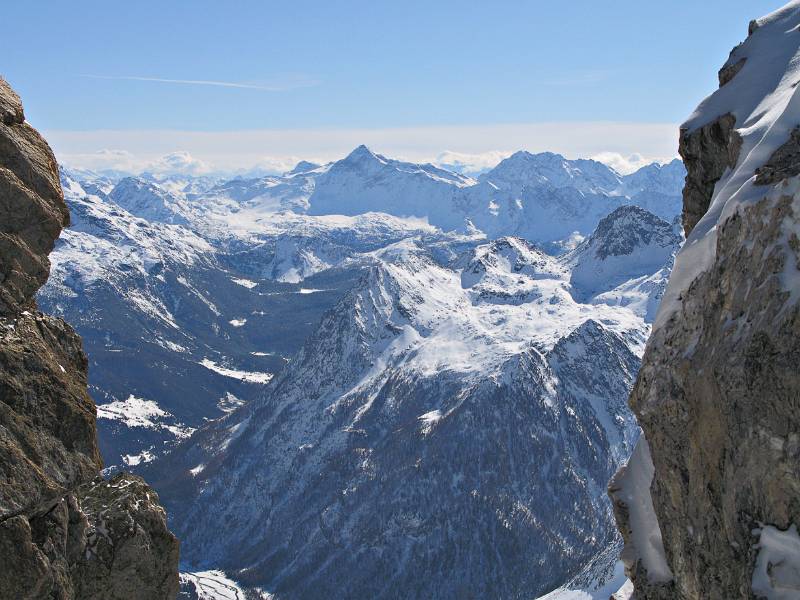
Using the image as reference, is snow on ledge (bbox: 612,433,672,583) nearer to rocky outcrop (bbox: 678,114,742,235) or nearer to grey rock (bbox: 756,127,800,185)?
grey rock (bbox: 756,127,800,185)

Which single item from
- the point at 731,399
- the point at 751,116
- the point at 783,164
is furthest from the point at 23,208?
the point at 751,116

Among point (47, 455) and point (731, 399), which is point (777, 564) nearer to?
point (731, 399)

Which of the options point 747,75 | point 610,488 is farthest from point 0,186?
point 747,75

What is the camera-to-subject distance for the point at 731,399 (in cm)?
2467

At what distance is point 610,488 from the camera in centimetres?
3353

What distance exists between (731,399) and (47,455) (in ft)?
76.3

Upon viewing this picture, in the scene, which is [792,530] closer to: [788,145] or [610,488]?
[610,488]

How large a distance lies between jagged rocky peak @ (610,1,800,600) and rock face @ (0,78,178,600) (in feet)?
66.4

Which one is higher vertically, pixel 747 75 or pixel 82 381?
pixel 747 75

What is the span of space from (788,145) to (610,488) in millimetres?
14951

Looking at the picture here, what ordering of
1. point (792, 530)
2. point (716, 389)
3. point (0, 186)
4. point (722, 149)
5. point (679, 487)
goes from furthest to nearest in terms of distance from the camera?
point (722, 149) < point (0, 186) < point (679, 487) < point (716, 389) < point (792, 530)

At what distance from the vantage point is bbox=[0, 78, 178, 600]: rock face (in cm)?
2794

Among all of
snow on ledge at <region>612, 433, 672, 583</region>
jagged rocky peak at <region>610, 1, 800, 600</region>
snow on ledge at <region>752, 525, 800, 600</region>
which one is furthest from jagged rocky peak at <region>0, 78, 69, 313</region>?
snow on ledge at <region>752, 525, 800, 600</region>

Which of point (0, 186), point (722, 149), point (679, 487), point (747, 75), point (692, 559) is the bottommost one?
point (692, 559)
